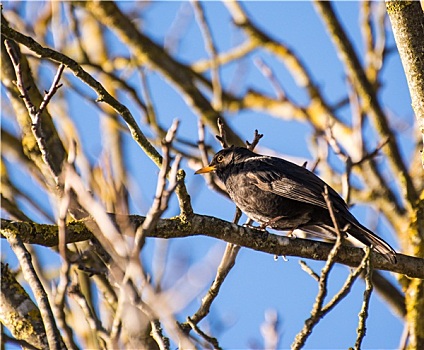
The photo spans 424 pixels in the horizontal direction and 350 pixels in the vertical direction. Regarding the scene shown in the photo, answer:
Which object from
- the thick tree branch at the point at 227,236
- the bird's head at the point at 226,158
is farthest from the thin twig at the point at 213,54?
the thick tree branch at the point at 227,236

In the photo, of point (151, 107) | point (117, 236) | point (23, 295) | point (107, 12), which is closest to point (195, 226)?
point (23, 295)

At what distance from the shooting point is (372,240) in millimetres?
4984

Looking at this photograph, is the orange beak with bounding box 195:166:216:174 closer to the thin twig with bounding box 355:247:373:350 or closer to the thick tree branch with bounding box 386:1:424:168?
the thick tree branch with bounding box 386:1:424:168

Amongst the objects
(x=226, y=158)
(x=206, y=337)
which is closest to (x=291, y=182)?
(x=226, y=158)

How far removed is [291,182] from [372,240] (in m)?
0.89

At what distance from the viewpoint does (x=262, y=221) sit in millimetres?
5609

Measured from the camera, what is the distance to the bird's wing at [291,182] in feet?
17.7

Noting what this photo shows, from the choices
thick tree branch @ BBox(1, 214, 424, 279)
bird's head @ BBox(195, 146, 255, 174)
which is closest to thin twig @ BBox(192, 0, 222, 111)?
bird's head @ BBox(195, 146, 255, 174)

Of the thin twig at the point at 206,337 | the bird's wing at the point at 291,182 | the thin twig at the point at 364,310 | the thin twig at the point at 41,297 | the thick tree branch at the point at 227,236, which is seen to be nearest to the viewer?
the thin twig at the point at 41,297

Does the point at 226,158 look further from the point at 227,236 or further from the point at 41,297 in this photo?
the point at 41,297

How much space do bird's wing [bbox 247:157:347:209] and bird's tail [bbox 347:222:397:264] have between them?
20 cm

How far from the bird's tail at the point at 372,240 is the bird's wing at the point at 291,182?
20cm

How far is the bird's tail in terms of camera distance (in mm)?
4469

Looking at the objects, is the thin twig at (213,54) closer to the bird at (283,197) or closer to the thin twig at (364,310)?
the bird at (283,197)
